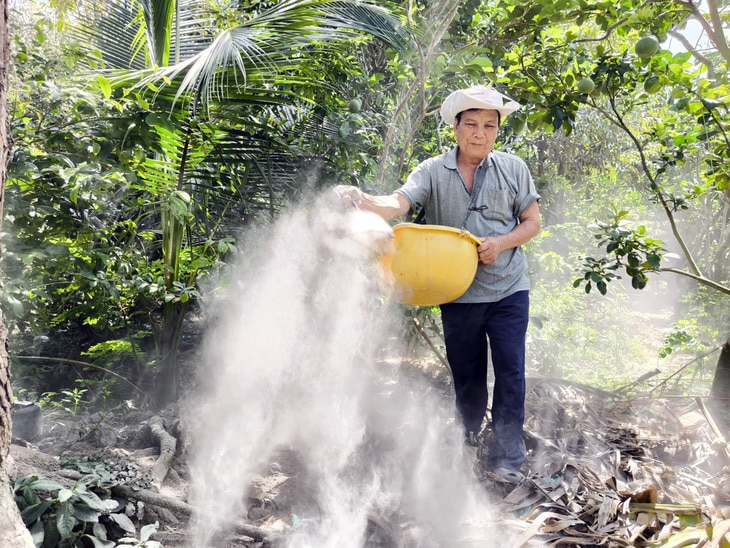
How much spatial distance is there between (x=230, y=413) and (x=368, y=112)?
2.50m

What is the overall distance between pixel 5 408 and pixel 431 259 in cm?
175

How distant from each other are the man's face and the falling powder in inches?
25.8

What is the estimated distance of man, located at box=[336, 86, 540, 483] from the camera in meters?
3.06

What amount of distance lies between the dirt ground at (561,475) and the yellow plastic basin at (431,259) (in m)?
1.04

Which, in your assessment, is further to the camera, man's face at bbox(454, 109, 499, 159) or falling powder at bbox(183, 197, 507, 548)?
man's face at bbox(454, 109, 499, 159)

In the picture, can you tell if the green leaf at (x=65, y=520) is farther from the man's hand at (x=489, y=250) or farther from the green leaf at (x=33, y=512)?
the man's hand at (x=489, y=250)

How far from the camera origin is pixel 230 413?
11.5 ft

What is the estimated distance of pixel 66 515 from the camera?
1.99 m

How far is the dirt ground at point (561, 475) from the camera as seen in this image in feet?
7.89

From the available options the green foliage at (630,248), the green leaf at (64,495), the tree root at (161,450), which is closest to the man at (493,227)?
the green foliage at (630,248)

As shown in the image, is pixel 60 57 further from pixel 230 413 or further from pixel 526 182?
pixel 526 182

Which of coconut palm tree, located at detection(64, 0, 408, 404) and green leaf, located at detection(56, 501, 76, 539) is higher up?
coconut palm tree, located at detection(64, 0, 408, 404)

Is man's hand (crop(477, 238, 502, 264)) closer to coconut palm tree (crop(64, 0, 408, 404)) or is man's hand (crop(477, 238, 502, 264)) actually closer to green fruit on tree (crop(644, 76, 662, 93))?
green fruit on tree (crop(644, 76, 662, 93))

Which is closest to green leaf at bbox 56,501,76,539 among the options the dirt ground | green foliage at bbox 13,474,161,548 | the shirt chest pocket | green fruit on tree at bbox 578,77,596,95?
green foliage at bbox 13,474,161,548
